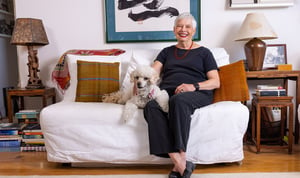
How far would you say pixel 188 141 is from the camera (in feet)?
6.01

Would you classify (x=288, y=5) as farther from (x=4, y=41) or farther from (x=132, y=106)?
(x=4, y=41)

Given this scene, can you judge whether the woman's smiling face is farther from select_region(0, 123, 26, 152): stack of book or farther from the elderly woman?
select_region(0, 123, 26, 152): stack of book

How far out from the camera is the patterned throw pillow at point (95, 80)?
2207 millimetres

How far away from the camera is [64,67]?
2.67 meters

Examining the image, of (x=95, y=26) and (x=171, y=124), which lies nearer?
(x=171, y=124)

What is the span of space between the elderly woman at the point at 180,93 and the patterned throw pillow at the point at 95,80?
417mm

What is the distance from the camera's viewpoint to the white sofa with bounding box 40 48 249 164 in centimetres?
181

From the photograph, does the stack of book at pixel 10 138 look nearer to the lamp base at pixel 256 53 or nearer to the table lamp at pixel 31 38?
the table lamp at pixel 31 38

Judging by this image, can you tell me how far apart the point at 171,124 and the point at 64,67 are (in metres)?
1.48

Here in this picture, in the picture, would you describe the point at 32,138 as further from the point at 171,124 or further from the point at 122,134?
the point at 171,124

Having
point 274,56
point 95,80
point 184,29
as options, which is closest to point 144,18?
point 184,29

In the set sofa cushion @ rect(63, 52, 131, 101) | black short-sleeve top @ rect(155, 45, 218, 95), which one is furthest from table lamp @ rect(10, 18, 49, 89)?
black short-sleeve top @ rect(155, 45, 218, 95)

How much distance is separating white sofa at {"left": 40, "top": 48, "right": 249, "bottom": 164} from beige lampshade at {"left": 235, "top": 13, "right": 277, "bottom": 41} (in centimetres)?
81

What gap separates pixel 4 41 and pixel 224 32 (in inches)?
136
